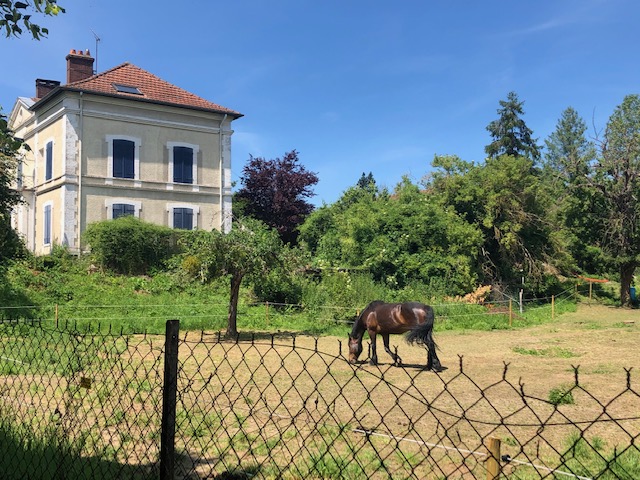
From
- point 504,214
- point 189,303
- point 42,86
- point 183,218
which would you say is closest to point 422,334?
point 189,303

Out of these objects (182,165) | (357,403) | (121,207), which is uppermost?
(182,165)

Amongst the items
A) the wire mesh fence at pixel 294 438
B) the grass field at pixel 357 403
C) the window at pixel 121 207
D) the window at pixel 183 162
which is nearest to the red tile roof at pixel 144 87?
the window at pixel 183 162

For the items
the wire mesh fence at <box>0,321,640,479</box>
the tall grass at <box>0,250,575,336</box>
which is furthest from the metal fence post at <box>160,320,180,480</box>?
the tall grass at <box>0,250,575,336</box>

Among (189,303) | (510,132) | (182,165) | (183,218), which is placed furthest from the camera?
(510,132)

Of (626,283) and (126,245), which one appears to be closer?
(126,245)

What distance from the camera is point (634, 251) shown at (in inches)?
979

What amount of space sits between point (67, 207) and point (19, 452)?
71.5ft

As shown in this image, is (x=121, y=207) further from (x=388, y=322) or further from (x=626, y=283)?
(x=626, y=283)

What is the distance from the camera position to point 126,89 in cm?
2722

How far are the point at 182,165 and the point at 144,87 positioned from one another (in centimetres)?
426

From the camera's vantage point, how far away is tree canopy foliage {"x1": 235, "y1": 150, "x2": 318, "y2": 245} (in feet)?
114

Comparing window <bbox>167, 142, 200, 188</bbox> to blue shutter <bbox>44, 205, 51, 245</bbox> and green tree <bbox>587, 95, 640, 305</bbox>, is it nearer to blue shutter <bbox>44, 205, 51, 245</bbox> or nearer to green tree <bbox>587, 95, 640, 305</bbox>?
blue shutter <bbox>44, 205, 51, 245</bbox>

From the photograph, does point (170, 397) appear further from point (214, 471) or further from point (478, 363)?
point (478, 363)

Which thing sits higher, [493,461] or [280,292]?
[493,461]
